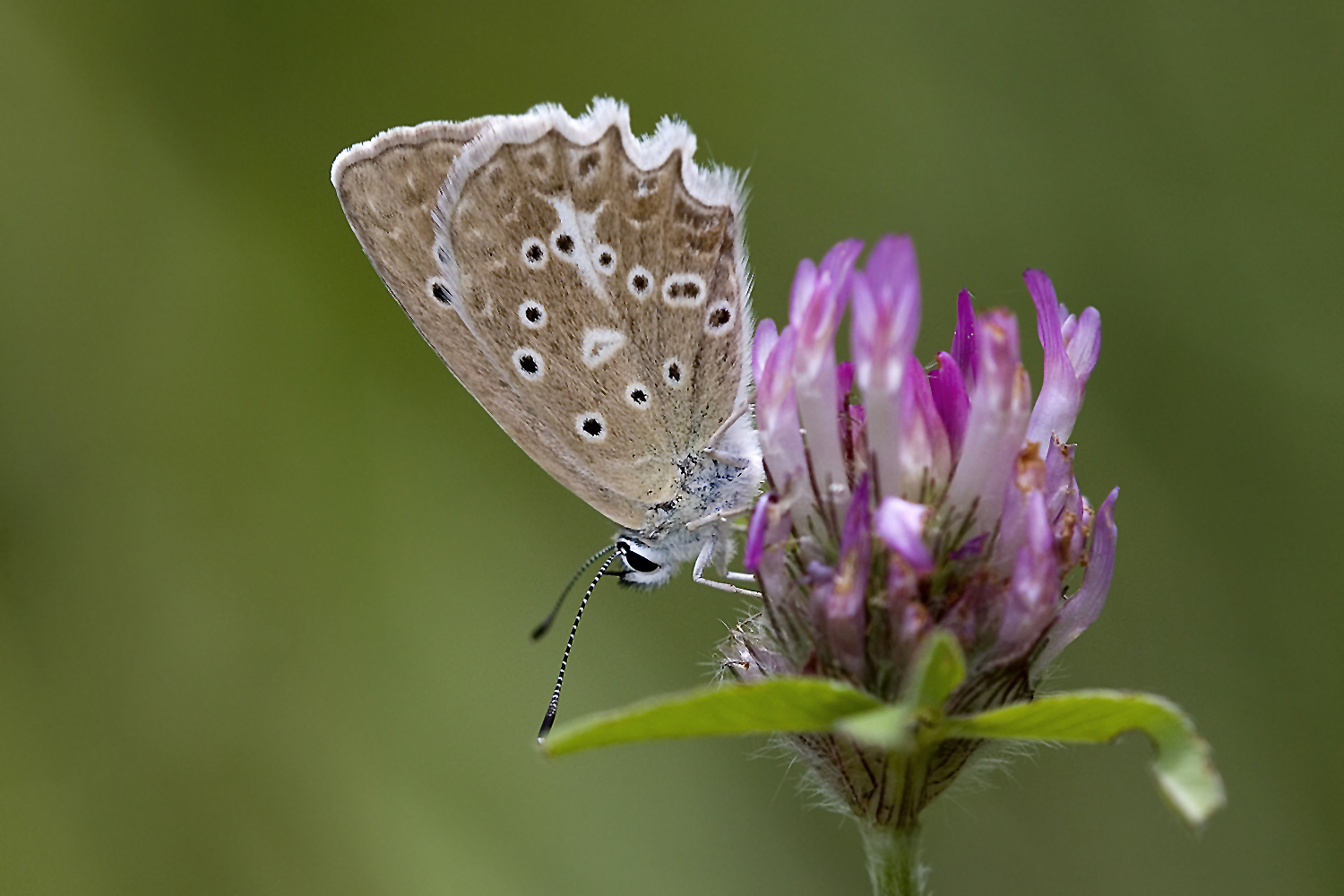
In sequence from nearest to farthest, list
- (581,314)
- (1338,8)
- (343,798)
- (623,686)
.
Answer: (581,314)
(1338,8)
(343,798)
(623,686)

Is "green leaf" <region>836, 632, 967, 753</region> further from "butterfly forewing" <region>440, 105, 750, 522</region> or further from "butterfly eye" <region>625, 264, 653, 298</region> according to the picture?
"butterfly eye" <region>625, 264, 653, 298</region>

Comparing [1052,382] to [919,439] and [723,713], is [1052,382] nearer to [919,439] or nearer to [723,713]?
[919,439]

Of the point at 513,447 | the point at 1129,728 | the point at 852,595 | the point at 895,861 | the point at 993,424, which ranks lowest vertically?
the point at 513,447

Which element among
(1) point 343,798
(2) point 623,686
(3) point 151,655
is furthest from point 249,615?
(2) point 623,686

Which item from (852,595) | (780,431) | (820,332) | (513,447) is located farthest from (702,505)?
(513,447)

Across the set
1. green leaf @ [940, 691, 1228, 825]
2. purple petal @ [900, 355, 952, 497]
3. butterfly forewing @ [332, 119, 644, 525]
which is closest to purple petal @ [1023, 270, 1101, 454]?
purple petal @ [900, 355, 952, 497]

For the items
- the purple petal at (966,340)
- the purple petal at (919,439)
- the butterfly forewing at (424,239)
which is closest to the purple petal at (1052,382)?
the purple petal at (966,340)

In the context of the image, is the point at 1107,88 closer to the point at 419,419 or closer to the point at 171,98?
the point at 419,419
